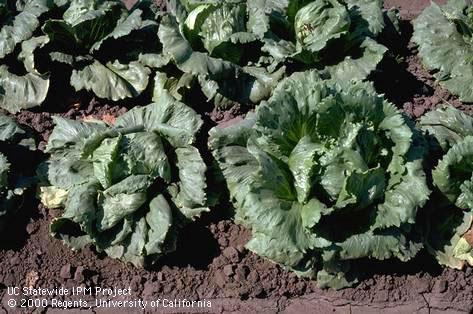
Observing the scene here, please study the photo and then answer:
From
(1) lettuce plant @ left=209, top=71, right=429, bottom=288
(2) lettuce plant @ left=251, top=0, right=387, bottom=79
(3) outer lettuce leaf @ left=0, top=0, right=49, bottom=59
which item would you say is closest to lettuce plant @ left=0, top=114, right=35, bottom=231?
(3) outer lettuce leaf @ left=0, top=0, right=49, bottom=59

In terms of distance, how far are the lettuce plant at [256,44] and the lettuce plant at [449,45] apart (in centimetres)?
49

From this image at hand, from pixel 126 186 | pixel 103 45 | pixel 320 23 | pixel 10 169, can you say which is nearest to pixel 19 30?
pixel 103 45

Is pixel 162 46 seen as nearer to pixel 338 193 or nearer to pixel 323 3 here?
pixel 323 3

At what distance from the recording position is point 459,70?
5746 mm

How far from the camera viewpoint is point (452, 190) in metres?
4.81

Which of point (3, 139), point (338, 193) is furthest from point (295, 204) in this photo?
point (3, 139)

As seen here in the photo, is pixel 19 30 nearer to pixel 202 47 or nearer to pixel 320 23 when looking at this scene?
pixel 202 47

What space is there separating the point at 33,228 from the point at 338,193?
2284 mm

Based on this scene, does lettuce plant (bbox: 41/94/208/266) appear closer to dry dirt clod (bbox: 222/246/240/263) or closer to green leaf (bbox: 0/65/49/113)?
dry dirt clod (bbox: 222/246/240/263)

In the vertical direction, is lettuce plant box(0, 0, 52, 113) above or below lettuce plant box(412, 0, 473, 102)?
below

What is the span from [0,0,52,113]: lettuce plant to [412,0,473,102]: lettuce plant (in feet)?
10.4

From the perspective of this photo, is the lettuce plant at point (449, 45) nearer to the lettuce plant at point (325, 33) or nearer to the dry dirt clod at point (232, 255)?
the lettuce plant at point (325, 33)

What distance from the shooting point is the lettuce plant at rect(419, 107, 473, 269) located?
4699 mm

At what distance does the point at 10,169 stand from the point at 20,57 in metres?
1.02
